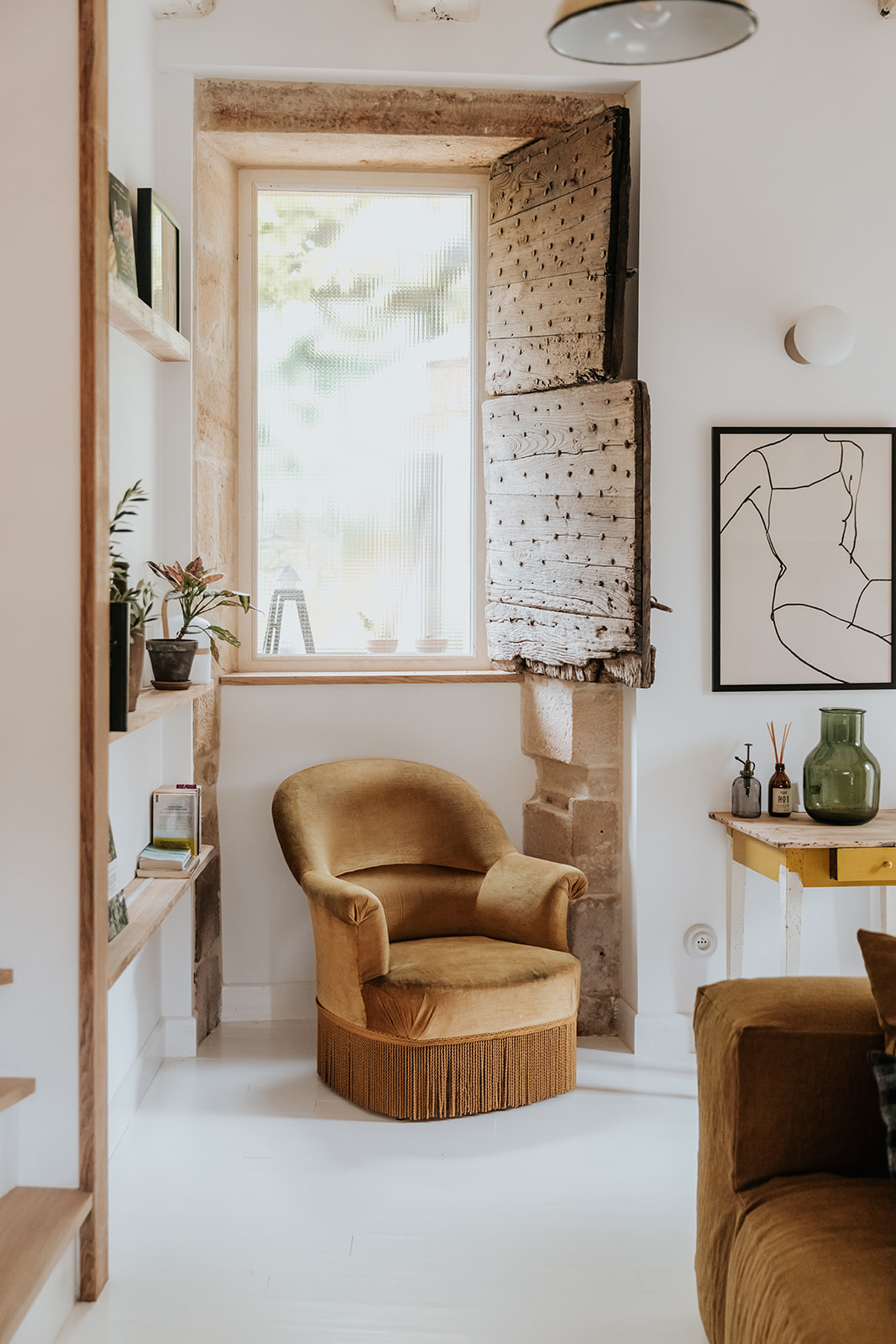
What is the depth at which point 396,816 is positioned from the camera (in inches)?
130

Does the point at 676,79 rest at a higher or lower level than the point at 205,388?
higher

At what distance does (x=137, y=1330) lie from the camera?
1931 mm

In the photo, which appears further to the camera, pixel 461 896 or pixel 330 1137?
pixel 461 896

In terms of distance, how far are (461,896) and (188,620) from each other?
46.4 inches

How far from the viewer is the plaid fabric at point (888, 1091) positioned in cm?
153

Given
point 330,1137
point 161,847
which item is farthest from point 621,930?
point 161,847

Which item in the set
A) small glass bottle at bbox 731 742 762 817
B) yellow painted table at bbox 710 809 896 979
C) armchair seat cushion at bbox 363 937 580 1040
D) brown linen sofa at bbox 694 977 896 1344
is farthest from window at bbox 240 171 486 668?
brown linen sofa at bbox 694 977 896 1344

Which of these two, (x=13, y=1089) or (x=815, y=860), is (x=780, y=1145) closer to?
(x=815, y=860)

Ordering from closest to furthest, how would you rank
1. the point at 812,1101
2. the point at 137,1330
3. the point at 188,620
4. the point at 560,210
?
the point at 812,1101 < the point at 137,1330 < the point at 188,620 < the point at 560,210

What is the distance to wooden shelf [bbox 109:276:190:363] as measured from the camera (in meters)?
2.34

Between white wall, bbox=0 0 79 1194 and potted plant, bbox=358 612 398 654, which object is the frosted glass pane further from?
white wall, bbox=0 0 79 1194

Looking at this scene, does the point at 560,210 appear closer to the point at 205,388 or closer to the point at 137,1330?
the point at 205,388

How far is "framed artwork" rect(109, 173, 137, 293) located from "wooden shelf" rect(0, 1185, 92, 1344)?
75.1 inches

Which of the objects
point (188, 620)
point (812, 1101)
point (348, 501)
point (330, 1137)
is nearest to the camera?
point (812, 1101)
